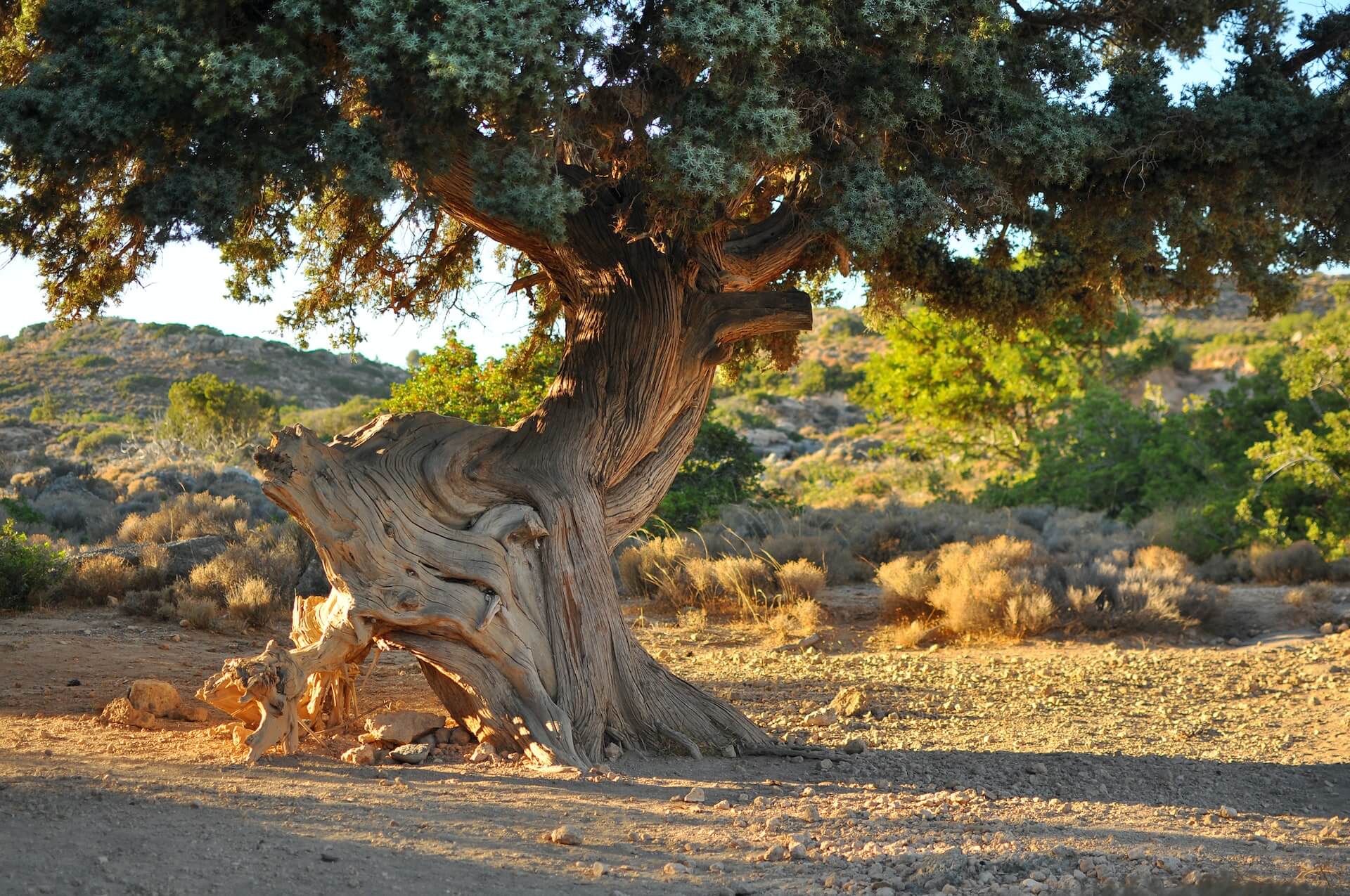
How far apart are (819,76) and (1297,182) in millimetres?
3169

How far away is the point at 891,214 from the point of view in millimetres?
6145

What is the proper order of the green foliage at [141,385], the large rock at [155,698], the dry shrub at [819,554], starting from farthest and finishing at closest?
1. the green foliage at [141,385]
2. the dry shrub at [819,554]
3. the large rock at [155,698]

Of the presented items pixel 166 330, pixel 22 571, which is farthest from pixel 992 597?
pixel 166 330

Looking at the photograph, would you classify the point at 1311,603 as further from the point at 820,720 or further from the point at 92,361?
the point at 92,361

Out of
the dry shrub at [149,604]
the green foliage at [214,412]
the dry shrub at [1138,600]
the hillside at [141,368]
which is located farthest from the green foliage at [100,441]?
the dry shrub at [1138,600]

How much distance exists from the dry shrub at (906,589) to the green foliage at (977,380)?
13.9 m

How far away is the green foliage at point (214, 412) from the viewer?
96.1 ft

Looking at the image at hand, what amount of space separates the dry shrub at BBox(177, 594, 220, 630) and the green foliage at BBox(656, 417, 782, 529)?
768cm

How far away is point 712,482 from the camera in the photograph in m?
18.1

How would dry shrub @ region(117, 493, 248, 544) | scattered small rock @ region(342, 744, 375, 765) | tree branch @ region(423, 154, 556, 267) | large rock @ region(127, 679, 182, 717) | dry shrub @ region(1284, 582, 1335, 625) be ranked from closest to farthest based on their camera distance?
scattered small rock @ region(342, 744, 375, 765), tree branch @ region(423, 154, 556, 267), large rock @ region(127, 679, 182, 717), dry shrub @ region(1284, 582, 1335, 625), dry shrub @ region(117, 493, 248, 544)

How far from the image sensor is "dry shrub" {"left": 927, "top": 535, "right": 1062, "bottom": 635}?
11.8 m

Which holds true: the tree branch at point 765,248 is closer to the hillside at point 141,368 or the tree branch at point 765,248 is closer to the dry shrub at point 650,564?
the dry shrub at point 650,564

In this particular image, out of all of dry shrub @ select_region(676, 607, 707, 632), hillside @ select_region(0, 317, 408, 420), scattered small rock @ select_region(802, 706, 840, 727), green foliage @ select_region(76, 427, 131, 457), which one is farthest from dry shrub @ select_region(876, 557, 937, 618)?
hillside @ select_region(0, 317, 408, 420)

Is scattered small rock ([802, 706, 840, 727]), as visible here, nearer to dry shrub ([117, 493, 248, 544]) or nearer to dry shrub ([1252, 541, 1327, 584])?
dry shrub ([117, 493, 248, 544])
